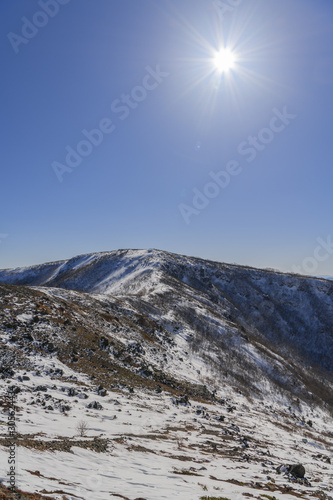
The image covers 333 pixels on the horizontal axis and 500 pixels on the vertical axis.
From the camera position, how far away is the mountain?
397 inches

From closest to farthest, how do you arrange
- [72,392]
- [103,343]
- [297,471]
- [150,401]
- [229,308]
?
[297,471] → [72,392] → [150,401] → [103,343] → [229,308]

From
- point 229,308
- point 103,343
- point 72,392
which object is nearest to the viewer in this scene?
point 72,392

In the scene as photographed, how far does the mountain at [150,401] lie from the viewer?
1008 centimetres

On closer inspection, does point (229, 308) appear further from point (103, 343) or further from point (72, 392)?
point (72, 392)

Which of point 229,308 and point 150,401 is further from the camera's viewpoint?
point 229,308

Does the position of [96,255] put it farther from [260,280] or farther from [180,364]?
[180,364]

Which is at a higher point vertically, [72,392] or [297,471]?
[72,392]

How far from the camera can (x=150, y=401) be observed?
70.0 ft

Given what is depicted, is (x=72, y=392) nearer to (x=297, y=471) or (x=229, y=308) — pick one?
(x=297, y=471)

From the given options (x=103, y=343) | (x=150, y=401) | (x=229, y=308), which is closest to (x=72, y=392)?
(x=150, y=401)

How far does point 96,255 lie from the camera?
128 meters

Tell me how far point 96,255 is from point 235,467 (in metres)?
121

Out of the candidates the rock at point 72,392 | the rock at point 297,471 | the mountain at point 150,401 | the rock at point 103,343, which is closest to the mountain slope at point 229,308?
the mountain at point 150,401

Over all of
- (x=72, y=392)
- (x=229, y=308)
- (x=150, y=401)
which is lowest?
(x=150, y=401)
